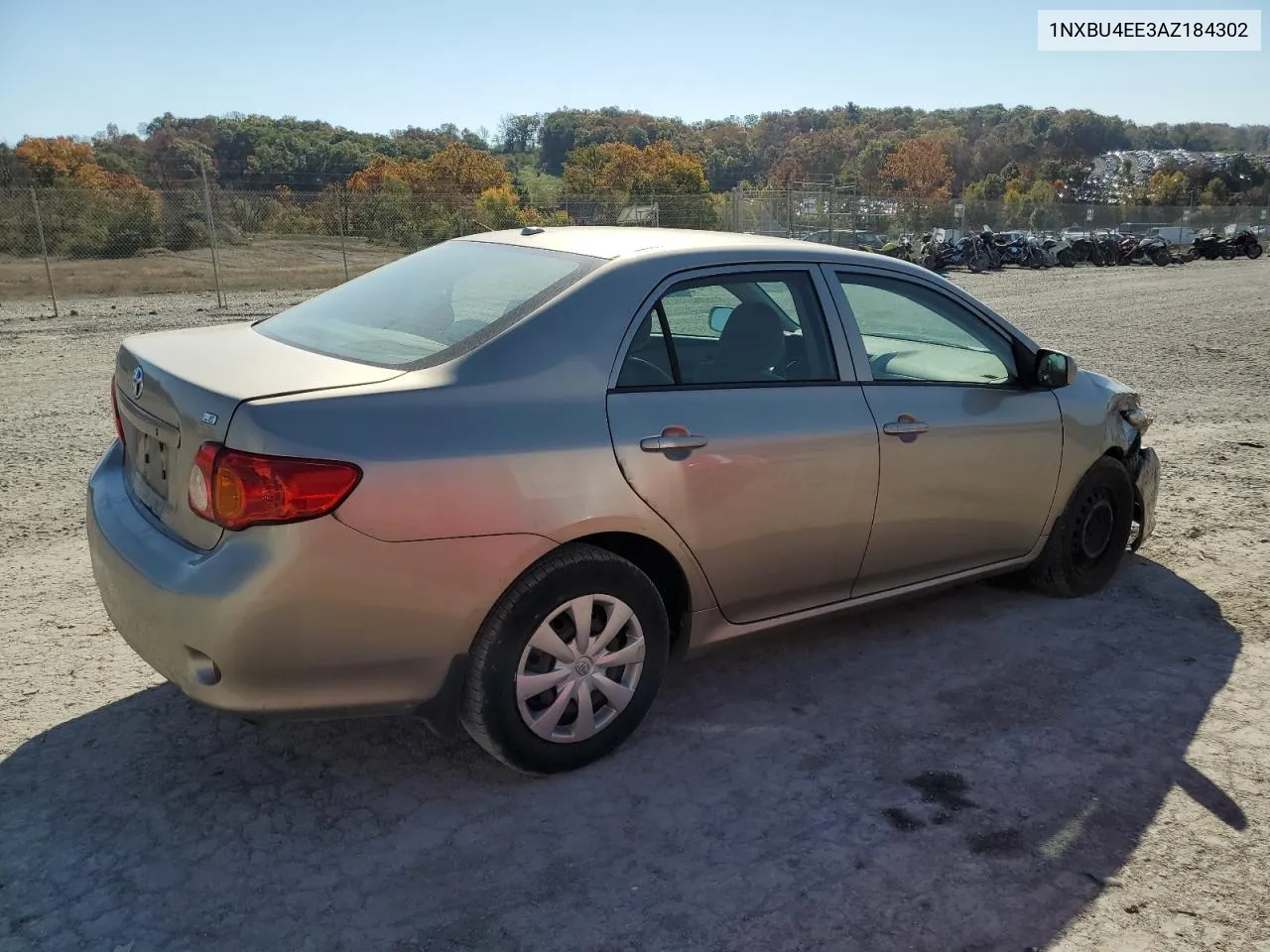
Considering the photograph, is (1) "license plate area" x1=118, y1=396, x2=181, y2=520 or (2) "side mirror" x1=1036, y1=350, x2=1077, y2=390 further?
(2) "side mirror" x1=1036, y1=350, x2=1077, y2=390

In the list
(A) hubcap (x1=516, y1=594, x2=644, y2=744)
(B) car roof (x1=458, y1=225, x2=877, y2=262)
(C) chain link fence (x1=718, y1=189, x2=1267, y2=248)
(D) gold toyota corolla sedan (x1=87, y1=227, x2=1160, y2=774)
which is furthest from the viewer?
(C) chain link fence (x1=718, y1=189, x2=1267, y2=248)

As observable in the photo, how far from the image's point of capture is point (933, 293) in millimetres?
4379

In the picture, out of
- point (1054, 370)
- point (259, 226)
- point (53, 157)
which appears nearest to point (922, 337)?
point (1054, 370)

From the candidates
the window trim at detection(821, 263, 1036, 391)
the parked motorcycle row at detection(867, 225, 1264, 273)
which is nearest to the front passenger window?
the window trim at detection(821, 263, 1036, 391)

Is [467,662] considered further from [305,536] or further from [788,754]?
[788,754]

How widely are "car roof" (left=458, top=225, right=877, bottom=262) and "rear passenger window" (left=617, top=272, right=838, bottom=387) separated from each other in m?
0.11

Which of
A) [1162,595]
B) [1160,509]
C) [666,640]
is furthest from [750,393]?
[1160,509]

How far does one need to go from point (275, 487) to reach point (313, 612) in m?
0.34

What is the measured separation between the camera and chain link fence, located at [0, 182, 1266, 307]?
2284cm

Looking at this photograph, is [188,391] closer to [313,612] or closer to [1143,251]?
[313,612]

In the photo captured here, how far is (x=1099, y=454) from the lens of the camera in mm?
4867

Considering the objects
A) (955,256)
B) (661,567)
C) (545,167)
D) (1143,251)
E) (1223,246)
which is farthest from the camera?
(545,167)

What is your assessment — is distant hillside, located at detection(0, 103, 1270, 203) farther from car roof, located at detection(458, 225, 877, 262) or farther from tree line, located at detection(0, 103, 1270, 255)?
car roof, located at detection(458, 225, 877, 262)

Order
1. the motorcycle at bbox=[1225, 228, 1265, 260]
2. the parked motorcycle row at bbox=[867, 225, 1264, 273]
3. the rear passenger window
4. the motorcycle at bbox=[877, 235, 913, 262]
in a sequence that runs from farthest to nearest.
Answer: the motorcycle at bbox=[1225, 228, 1265, 260]
the parked motorcycle row at bbox=[867, 225, 1264, 273]
the motorcycle at bbox=[877, 235, 913, 262]
the rear passenger window
